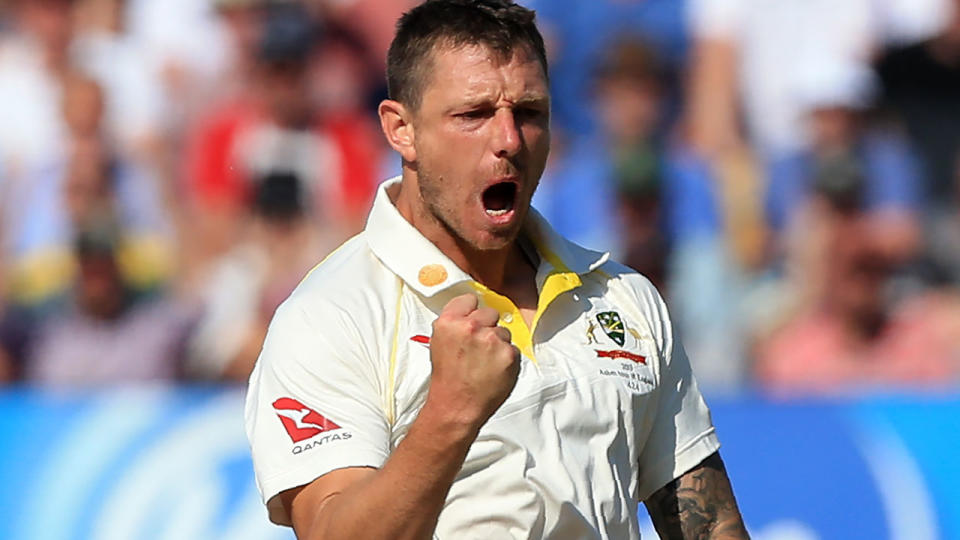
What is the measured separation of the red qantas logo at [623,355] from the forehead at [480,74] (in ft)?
1.95

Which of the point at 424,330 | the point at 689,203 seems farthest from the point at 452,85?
the point at 689,203

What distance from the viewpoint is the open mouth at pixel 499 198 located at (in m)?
3.25

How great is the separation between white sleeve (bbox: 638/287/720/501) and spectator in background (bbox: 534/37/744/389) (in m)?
4.14

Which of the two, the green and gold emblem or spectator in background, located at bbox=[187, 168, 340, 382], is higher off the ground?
spectator in background, located at bbox=[187, 168, 340, 382]

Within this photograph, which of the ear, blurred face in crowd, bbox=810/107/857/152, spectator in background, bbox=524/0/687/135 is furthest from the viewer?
spectator in background, bbox=524/0/687/135

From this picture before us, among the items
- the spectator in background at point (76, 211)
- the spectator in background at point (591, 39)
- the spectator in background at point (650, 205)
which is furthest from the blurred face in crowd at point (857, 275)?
the spectator in background at point (76, 211)

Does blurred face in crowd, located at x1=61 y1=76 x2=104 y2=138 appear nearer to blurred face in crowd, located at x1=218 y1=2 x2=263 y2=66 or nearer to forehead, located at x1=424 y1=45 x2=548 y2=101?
blurred face in crowd, located at x1=218 y1=2 x2=263 y2=66

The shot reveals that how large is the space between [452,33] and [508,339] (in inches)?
32.6

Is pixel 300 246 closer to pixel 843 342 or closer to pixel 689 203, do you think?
→ pixel 689 203

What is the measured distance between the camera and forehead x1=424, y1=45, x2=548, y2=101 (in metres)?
3.18

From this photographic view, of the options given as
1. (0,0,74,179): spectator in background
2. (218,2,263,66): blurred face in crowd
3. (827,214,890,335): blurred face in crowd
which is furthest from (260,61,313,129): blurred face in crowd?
(827,214,890,335): blurred face in crowd

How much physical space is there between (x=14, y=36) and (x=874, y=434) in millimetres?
5796

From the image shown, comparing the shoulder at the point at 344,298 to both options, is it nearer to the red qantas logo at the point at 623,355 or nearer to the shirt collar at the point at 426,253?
the shirt collar at the point at 426,253

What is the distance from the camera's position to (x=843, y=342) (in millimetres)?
7570
